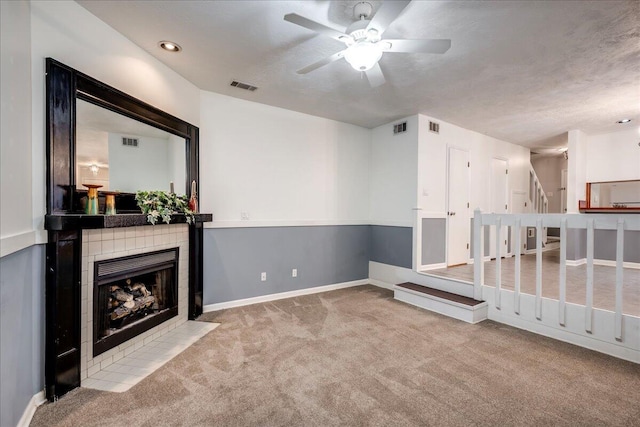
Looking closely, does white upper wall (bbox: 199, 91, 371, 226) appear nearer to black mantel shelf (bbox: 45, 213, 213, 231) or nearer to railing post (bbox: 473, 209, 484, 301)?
black mantel shelf (bbox: 45, 213, 213, 231)

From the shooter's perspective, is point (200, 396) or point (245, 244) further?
point (245, 244)

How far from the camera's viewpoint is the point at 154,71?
9.24 ft

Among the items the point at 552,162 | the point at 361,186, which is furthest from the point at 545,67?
the point at 552,162

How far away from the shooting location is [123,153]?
253 centimetres

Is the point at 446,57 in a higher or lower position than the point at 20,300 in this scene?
higher

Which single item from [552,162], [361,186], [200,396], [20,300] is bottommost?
[200,396]

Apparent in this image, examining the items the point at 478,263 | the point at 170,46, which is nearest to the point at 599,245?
the point at 478,263

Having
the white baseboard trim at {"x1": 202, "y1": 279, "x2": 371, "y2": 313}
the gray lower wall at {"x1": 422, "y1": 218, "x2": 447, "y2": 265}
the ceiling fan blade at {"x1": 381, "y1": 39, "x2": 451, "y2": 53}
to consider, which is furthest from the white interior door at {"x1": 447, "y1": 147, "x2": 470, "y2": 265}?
the ceiling fan blade at {"x1": 381, "y1": 39, "x2": 451, "y2": 53}

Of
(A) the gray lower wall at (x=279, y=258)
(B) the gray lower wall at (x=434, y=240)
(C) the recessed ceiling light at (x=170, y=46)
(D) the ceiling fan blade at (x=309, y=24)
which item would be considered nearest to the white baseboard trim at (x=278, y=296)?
(A) the gray lower wall at (x=279, y=258)

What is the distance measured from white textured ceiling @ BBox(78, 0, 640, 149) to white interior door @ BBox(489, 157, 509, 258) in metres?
1.48

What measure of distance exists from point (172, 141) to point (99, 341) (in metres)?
2.01

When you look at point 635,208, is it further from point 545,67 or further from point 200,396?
point 200,396

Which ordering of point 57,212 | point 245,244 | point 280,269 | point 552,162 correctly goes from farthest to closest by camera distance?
point 552,162 < point 280,269 < point 245,244 < point 57,212

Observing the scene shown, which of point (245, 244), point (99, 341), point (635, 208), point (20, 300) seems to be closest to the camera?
point (20, 300)
